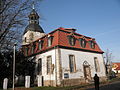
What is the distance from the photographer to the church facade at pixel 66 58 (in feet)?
65.7

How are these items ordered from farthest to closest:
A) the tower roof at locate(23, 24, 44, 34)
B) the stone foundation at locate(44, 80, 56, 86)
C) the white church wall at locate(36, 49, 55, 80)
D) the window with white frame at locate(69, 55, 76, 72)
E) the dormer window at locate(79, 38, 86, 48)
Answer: the tower roof at locate(23, 24, 44, 34) < the dormer window at locate(79, 38, 86, 48) < the window with white frame at locate(69, 55, 76, 72) < the white church wall at locate(36, 49, 55, 80) < the stone foundation at locate(44, 80, 56, 86)

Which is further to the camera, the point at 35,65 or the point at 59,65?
the point at 35,65

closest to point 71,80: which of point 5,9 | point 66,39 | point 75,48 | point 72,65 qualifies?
point 72,65

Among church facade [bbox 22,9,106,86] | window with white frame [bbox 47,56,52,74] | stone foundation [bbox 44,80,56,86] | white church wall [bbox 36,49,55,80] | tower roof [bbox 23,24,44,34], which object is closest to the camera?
stone foundation [bbox 44,80,56,86]

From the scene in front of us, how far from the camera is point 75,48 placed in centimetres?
2275

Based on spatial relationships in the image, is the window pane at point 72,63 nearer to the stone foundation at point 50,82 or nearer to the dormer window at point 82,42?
the stone foundation at point 50,82

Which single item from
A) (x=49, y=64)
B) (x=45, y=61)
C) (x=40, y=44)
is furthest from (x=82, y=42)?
(x=40, y=44)

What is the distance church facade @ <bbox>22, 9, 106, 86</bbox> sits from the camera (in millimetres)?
20031

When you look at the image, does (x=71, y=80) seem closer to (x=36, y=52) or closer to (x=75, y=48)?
(x=75, y=48)

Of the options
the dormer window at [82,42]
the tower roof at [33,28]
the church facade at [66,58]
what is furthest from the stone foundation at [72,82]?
the tower roof at [33,28]

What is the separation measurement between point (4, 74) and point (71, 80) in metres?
10.9

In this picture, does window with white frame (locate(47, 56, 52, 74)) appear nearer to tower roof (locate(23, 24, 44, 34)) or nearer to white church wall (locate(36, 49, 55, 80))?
white church wall (locate(36, 49, 55, 80))

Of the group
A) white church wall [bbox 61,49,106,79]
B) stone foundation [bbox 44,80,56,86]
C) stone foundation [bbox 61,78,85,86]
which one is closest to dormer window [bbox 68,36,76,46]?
white church wall [bbox 61,49,106,79]

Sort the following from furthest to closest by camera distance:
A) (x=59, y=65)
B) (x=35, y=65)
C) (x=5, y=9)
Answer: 1. (x=35, y=65)
2. (x=59, y=65)
3. (x=5, y=9)
